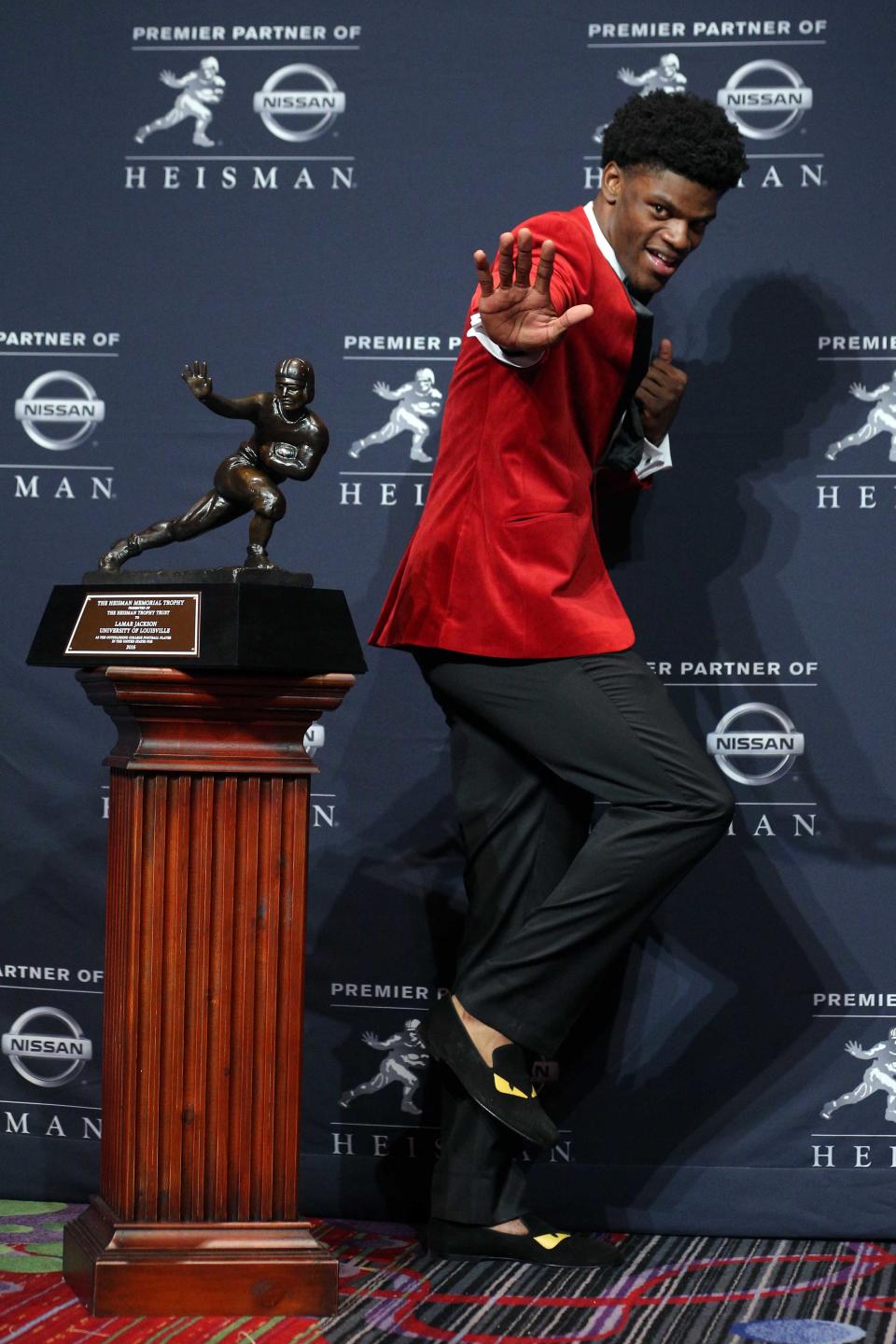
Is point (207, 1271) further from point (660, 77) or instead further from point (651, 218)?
point (660, 77)

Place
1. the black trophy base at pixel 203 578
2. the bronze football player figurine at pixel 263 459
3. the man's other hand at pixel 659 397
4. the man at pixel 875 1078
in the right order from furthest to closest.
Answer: the man at pixel 875 1078 < the man's other hand at pixel 659 397 < the bronze football player figurine at pixel 263 459 < the black trophy base at pixel 203 578

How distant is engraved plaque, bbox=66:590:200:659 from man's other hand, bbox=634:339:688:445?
1.04 meters

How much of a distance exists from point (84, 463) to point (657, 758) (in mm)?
1435

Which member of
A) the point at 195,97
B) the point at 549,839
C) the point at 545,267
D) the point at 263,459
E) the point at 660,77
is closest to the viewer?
the point at 545,267

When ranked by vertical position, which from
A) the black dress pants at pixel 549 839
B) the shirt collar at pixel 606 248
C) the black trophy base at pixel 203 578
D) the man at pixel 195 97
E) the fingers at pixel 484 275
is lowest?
the black dress pants at pixel 549 839

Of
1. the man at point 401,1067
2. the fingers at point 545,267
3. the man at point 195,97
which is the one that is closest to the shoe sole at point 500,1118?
the man at point 401,1067

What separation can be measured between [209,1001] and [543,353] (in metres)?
1.10

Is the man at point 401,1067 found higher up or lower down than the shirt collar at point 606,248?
lower down

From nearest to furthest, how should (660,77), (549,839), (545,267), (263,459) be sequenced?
(545,267)
(263,459)
(549,839)
(660,77)

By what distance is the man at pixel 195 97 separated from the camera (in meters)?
3.21

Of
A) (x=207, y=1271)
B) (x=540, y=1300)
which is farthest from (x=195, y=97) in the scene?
(x=540, y=1300)

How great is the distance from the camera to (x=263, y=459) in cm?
242

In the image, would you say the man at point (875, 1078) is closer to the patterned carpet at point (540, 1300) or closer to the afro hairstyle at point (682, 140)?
the patterned carpet at point (540, 1300)

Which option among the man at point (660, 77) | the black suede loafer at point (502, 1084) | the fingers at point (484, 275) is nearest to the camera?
the fingers at point (484, 275)
